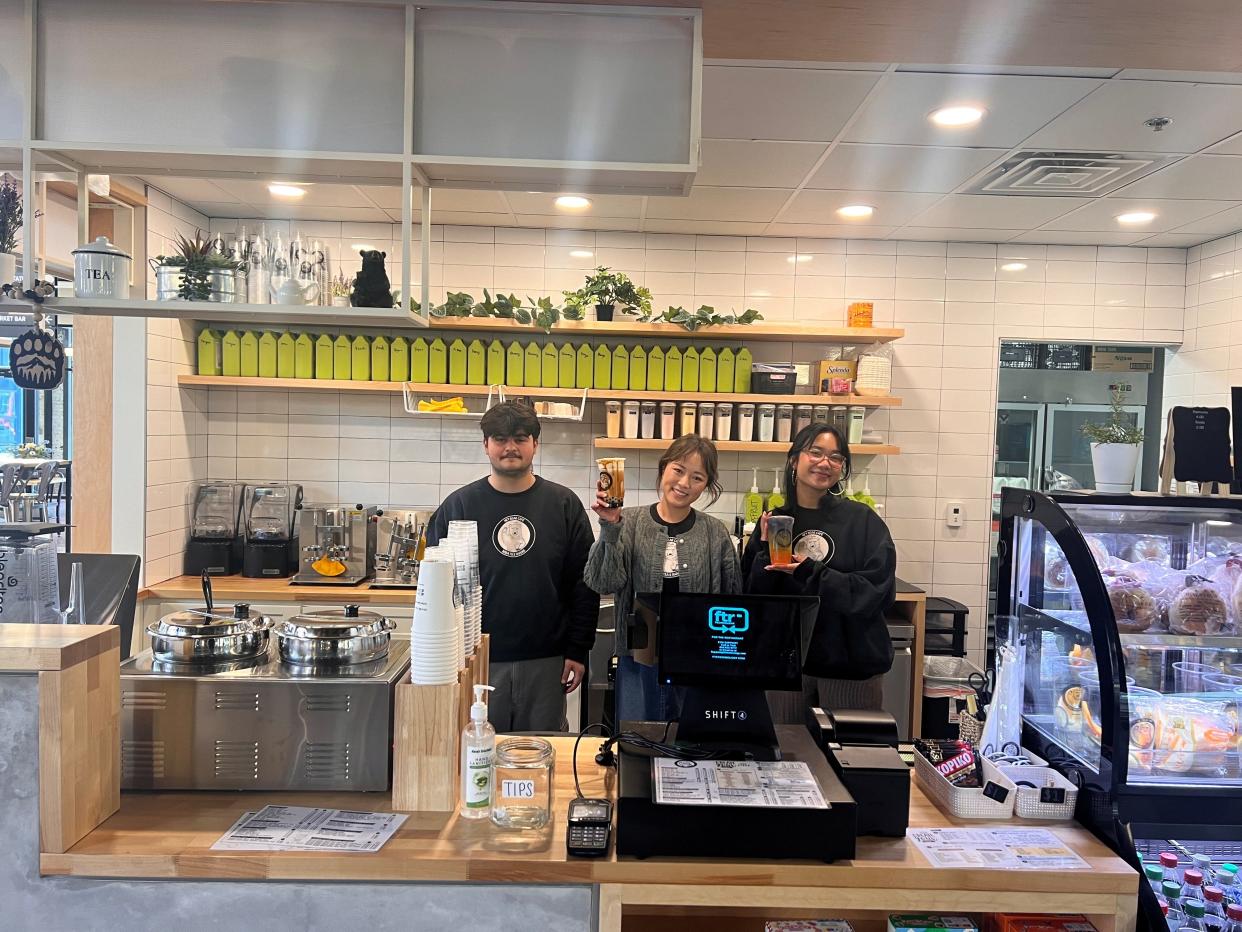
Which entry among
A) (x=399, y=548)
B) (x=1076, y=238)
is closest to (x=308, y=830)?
(x=399, y=548)

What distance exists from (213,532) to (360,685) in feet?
10.2

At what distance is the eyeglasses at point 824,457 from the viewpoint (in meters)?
2.85

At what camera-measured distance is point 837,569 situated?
289 centimetres

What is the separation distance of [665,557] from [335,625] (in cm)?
115

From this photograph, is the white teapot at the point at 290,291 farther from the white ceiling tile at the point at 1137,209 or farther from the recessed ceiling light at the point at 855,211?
the white ceiling tile at the point at 1137,209

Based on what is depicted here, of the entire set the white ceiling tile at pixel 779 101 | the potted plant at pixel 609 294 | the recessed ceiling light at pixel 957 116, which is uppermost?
the recessed ceiling light at pixel 957 116

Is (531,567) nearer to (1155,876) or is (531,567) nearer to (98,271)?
(98,271)

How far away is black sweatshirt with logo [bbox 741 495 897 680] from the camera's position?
276cm

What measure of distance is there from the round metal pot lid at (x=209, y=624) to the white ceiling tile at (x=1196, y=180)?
3569 mm

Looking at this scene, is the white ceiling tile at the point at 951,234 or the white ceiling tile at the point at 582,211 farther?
the white ceiling tile at the point at 951,234

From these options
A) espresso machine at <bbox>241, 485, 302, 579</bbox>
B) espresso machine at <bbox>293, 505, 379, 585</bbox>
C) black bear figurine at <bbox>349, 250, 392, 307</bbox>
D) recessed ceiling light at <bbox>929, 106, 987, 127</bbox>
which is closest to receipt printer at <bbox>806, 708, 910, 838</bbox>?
black bear figurine at <bbox>349, 250, 392, 307</bbox>

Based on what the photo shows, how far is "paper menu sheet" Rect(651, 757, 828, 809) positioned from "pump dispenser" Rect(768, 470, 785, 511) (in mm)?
2777

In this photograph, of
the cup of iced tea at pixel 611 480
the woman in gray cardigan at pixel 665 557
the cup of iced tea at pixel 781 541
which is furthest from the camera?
the woman in gray cardigan at pixel 665 557

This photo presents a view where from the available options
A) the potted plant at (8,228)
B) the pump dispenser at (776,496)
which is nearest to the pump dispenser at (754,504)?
the pump dispenser at (776,496)
